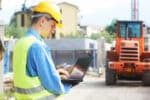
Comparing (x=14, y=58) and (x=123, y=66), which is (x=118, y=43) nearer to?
(x=123, y=66)

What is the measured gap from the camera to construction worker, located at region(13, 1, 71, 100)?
5.03 metres

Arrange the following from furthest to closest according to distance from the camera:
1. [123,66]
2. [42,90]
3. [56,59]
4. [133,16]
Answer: [133,16], [56,59], [123,66], [42,90]

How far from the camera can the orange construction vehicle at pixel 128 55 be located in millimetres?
26688

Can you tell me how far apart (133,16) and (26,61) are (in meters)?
60.6

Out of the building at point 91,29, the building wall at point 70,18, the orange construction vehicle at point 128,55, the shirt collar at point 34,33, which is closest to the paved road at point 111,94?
the orange construction vehicle at point 128,55

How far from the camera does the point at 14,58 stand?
16.8 ft

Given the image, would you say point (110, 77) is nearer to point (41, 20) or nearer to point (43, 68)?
point (41, 20)

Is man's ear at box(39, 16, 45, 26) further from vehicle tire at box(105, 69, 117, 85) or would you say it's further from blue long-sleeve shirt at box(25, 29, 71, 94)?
vehicle tire at box(105, 69, 117, 85)

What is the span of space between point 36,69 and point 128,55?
22.4 meters

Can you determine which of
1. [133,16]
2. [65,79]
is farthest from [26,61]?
[133,16]

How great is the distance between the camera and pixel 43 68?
5012 mm

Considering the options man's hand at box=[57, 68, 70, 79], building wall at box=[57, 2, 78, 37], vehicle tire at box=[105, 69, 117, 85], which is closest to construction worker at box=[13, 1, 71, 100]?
man's hand at box=[57, 68, 70, 79]

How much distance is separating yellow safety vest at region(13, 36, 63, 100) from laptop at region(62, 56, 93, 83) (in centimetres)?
34

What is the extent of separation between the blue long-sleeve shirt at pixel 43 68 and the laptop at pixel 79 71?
29 centimetres
